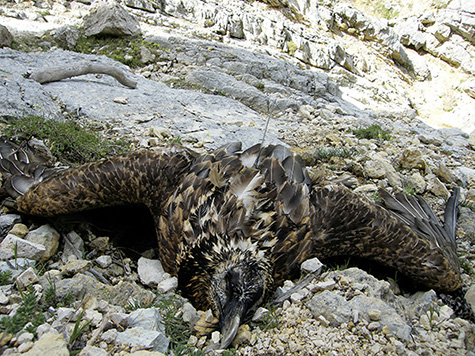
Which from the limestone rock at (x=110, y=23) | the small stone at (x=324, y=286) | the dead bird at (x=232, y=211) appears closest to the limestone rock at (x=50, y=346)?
the dead bird at (x=232, y=211)

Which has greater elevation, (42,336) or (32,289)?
(42,336)

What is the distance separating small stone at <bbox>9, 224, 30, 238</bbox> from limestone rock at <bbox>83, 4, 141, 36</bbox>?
8075 millimetres

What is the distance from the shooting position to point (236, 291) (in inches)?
78.0

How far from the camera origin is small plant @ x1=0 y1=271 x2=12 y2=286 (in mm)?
1905

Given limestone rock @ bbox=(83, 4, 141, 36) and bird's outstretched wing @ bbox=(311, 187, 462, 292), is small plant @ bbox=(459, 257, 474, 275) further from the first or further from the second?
limestone rock @ bbox=(83, 4, 141, 36)

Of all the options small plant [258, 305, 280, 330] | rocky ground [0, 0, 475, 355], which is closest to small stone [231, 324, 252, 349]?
rocky ground [0, 0, 475, 355]

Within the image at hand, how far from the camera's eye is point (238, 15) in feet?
42.0

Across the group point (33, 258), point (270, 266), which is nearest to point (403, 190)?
point (270, 266)

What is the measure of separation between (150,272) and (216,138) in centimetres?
273

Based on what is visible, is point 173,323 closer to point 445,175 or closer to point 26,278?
point 26,278

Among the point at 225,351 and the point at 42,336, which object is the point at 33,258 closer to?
the point at 42,336

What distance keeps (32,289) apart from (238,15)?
1278 centimetres

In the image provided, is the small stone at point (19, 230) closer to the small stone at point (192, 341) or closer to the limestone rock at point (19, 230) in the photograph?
the limestone rock at point (19, 230)

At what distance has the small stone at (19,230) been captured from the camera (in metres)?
2.61
